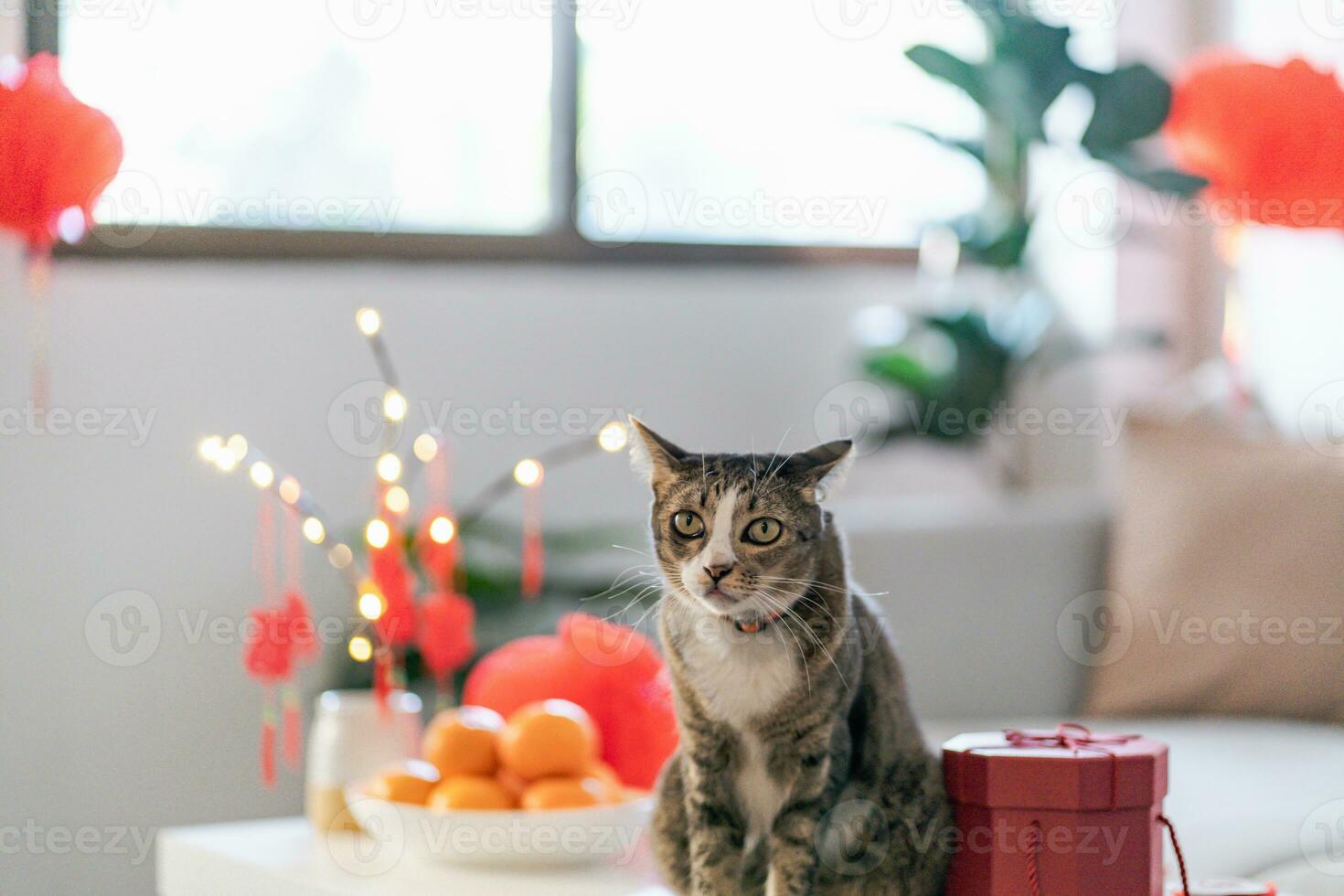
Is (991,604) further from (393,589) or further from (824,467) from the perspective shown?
(824,467)

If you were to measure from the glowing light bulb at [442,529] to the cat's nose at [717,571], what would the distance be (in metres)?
0.60

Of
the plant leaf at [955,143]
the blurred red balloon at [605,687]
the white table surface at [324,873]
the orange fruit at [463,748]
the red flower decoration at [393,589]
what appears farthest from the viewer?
the plant leaf at [955,143]

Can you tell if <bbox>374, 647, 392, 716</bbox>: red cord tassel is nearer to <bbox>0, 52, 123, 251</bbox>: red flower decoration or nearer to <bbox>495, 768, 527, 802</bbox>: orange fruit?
<bbox>495, 768, 527, 802</bbox>: orange fruit

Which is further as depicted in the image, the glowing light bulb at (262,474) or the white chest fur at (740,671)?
the glowing light bulb at (262,474)

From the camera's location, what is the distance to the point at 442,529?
154 centimetres

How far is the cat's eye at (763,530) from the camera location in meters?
1.01

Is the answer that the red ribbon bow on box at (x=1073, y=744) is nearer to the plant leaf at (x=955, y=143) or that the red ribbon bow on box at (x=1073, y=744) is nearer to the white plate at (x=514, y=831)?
the white plate at (x=514, y=831)

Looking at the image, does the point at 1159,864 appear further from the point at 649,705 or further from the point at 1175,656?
the point at 1175,656

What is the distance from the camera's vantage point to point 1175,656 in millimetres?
2061

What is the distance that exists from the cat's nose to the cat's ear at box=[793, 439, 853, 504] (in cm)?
8

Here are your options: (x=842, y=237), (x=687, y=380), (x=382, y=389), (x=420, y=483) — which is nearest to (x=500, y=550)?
(x=420, y=483)

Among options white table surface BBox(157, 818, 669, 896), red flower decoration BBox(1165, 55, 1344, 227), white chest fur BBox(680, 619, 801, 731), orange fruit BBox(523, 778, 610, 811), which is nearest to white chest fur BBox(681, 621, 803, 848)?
white chest fur BBox(680, 619, 801, 731)

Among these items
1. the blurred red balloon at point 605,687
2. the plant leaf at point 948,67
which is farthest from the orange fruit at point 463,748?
the plant leaf at point 948,67

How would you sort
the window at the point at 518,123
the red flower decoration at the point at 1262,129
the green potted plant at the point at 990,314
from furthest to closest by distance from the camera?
the window at the point at 518,123 → the green potted plant at the point at 990,314 → the red flower decoration at the point at 1262,129
